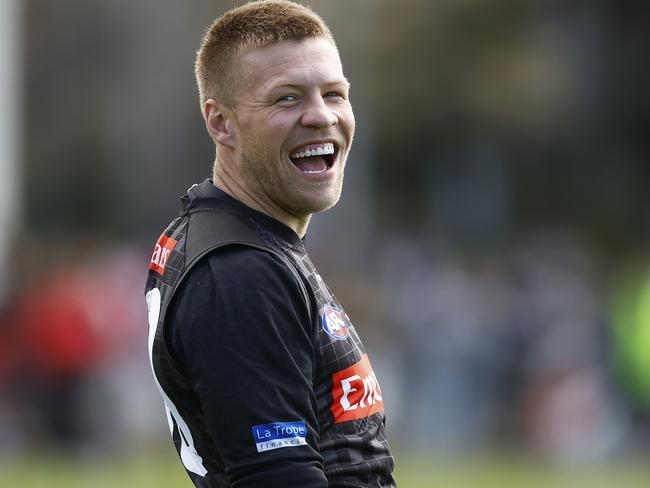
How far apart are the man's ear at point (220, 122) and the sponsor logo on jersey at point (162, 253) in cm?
32

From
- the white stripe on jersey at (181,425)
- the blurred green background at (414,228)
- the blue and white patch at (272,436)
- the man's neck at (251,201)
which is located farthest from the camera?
the blurred green background at (414,228)

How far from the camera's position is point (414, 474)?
1365 cm

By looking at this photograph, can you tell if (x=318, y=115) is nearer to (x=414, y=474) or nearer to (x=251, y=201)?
(x=251, y=201)

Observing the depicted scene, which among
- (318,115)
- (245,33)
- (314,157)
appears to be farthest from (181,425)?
(245,33)

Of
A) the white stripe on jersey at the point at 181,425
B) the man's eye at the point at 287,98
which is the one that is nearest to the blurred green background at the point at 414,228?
the white stripe on jersey at the point at 181,425

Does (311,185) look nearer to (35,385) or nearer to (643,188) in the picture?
(35,385)

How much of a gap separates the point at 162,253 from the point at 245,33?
64 cm

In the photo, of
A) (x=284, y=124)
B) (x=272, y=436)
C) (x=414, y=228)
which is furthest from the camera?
(x=414, y=228)

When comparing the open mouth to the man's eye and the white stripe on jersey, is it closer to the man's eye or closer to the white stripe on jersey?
the man's eye

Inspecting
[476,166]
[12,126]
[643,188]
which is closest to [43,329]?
[12,126]

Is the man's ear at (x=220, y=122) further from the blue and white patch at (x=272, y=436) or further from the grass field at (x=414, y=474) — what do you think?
the grass field at (x=414, y=474)

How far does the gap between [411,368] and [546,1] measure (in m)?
22.6

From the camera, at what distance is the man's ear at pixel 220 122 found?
399 centimetres

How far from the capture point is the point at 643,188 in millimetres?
34625
